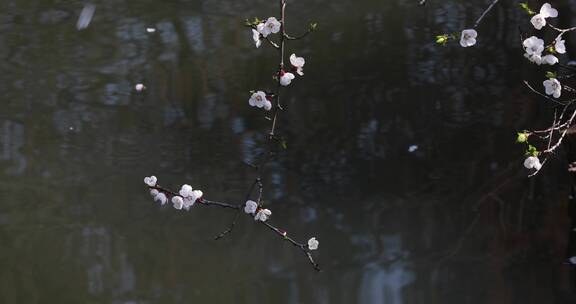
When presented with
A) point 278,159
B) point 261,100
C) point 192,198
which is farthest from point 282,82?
point 278,159

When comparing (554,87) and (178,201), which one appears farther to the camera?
(178,201)

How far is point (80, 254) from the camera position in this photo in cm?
223

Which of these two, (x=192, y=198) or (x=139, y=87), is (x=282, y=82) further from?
(x=139, y=87)

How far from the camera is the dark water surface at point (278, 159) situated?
211 cm

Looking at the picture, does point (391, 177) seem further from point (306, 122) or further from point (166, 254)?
point (166, 254)

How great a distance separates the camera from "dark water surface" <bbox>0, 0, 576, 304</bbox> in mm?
2111

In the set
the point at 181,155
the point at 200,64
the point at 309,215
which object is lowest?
the point at 309,215

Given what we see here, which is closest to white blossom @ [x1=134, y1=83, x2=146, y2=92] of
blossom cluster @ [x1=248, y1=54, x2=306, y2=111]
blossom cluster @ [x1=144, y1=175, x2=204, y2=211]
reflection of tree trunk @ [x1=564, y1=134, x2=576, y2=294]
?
blossom cluster @ [x1=144, y1=175, x2=204, y2=211]

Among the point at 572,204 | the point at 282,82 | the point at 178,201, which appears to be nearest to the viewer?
the point at 282,82

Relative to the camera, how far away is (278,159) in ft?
8.12

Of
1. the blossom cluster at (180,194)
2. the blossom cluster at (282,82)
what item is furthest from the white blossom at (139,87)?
the blossom cluster at (282,82)


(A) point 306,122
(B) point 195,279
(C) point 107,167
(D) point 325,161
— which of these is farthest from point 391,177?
(C) point 107,167

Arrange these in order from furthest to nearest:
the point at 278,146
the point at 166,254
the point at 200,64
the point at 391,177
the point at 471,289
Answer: the point at 200,64 < the point at 278,146 < the point at 391,177 < the point at 166,254 < the point at 471,289

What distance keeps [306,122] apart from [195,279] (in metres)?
0.74
